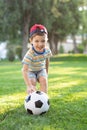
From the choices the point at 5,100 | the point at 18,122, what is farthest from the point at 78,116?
the point at 5,100

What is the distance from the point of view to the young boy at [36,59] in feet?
Answer: 19.7

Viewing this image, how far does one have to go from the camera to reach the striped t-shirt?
6160 mm

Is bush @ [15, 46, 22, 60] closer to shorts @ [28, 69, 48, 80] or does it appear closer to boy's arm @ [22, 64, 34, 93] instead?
shorts @ [28, 69, 48, 80]

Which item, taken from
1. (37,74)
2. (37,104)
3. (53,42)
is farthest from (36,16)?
(37,104)

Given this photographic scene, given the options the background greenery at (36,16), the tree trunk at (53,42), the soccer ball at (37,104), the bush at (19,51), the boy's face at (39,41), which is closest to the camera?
the soccer ball at (37,104)

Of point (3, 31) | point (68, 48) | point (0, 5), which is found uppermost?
point (0, 5)

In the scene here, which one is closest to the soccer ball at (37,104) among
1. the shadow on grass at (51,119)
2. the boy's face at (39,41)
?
the shadow on grass at (51,119)

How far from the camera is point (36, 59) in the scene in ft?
20.6

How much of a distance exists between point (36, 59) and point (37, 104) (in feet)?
2.98

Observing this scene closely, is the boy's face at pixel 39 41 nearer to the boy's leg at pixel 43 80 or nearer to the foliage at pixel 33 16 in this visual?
the boy's leg at pixel 43 80

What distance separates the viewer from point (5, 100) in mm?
7438

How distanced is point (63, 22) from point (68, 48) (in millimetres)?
37920

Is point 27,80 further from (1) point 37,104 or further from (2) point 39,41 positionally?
(2) point 39,41

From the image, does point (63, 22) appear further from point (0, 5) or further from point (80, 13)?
point (0, 5)
